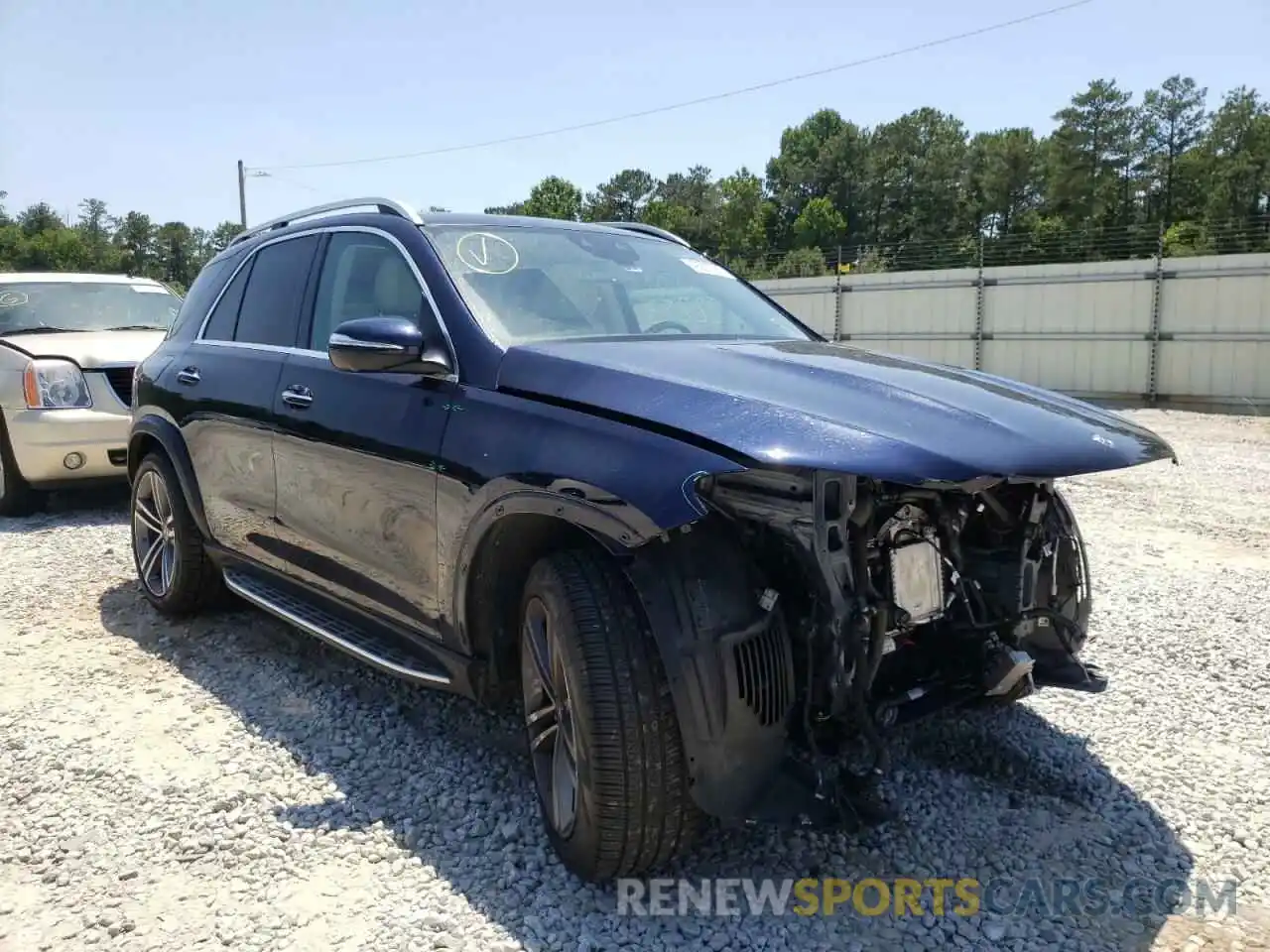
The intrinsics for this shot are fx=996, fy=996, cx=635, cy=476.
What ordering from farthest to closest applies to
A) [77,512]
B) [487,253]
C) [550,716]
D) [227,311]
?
[77,512], [227,311], [487,253], [550,716]

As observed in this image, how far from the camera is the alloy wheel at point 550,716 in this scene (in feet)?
8.41

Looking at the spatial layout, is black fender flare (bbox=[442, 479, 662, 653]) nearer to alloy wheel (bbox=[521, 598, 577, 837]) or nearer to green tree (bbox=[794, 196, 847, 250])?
alloy wheel (bbox=[521, 598, 577, 837])

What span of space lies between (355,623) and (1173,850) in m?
2.63

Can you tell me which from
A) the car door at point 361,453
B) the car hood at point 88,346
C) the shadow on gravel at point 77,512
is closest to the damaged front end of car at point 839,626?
the car door at point 361,453

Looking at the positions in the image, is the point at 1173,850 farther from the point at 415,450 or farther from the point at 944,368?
the point at 415,450

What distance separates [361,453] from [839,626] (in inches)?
67.0

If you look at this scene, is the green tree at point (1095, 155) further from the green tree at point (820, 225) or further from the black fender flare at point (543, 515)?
the black fender flare at point (543, 515)

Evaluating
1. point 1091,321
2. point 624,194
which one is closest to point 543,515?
point 1091,321

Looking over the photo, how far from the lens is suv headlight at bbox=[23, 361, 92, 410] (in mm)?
7152

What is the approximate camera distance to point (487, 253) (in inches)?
133

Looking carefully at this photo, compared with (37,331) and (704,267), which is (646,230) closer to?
(704,267)

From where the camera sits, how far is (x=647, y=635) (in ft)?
7.85

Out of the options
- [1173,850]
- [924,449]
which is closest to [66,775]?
[924,449]

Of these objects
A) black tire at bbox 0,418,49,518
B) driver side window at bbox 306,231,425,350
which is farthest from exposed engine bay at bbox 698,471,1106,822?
black tire at bbox 0,418,49,518
